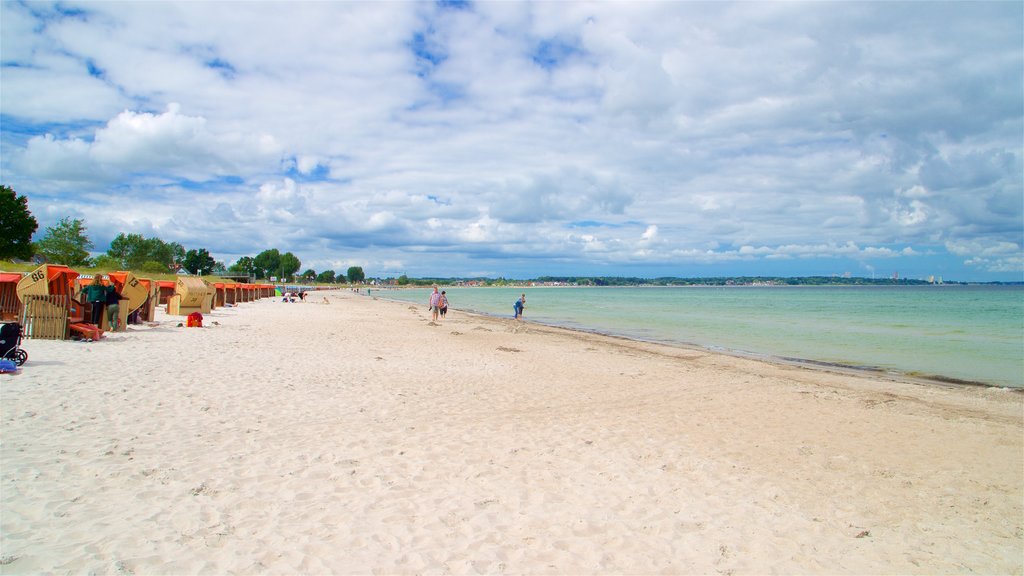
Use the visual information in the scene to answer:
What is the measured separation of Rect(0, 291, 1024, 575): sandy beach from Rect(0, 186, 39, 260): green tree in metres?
52.1

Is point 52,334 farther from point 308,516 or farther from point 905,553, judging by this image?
point 905,553

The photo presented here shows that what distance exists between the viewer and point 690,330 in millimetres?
31719

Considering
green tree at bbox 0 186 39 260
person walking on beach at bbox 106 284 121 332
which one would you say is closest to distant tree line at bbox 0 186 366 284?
green tree at bbox 0 186 39 260

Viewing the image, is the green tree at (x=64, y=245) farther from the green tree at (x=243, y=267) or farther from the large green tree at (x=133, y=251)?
the green tree at (x=243, y=267)

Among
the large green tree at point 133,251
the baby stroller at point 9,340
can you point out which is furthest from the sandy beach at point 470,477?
the large green tree at point 133,251

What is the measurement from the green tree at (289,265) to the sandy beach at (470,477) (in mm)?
146904

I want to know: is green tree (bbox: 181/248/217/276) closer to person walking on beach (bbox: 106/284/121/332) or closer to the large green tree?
the large green tree

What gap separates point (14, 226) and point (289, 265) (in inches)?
4154

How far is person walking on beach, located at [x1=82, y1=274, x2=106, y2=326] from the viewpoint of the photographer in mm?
14477

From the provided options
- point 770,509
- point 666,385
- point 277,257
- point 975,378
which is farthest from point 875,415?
point 277,257

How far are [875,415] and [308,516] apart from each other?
32.4 feet

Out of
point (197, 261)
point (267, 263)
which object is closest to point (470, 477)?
point (197, 261)

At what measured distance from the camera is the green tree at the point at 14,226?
4969 cm

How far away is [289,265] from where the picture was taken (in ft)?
509
